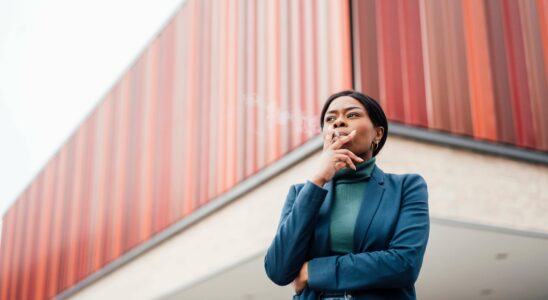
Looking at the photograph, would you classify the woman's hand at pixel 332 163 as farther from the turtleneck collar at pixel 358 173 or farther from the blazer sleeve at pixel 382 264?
the blazer sleeve at pixel 382 264

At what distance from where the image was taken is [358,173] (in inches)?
91.4

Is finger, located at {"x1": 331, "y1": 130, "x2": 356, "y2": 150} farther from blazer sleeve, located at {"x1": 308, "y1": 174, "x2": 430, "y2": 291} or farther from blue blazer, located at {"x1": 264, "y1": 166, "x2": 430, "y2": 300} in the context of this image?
blazer sleeve, located at {"x1": 308, "y1": 174, "x2": 430, "y2": 291}

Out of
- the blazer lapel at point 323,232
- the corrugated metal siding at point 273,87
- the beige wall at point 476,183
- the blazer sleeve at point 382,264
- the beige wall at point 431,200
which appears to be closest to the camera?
the blazer sleeve at point 382,264

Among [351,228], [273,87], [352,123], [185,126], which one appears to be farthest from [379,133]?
[185,126]

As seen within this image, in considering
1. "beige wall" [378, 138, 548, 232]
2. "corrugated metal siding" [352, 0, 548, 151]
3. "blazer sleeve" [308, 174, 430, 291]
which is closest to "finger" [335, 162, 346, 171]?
Result: "blazer sleeve" [308, 174, 430, 291]

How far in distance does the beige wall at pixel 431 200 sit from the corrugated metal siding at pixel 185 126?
0.39m

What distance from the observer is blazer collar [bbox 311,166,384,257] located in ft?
7.30

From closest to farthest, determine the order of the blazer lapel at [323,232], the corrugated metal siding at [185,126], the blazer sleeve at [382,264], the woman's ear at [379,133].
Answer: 1. the blazer sleeve at [382,264]
2. the blazer lapel at [323,232]
3. the woman's ear at [379,133]
4. the corrugated metal siding at [185,126]

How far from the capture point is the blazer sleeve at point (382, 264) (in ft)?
7.06

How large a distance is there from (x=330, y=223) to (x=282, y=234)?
0.46 ft

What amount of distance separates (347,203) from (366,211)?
76mm

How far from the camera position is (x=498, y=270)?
10.1 meters

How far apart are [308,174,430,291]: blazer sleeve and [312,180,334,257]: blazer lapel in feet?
0.17

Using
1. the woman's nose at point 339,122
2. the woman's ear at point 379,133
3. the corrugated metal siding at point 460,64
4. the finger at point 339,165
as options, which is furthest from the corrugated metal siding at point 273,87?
the finger at point 339,165
